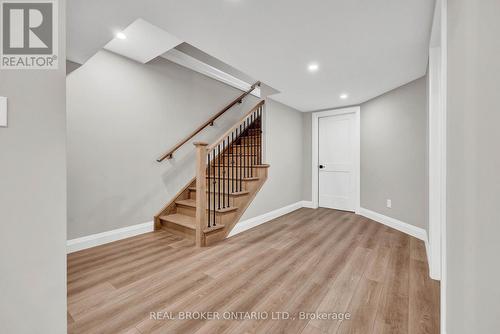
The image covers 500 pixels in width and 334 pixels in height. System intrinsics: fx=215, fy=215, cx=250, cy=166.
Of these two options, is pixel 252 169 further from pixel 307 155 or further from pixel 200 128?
pixel 307 155

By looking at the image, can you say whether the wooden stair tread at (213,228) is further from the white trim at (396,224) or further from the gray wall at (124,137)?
the white trim at (396,224)

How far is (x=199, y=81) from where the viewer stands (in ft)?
12.2

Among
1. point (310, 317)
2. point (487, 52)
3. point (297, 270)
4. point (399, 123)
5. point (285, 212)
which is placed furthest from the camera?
point (285, 212)

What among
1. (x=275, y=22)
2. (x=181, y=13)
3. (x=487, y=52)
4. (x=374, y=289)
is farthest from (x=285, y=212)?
(x=487, y=52)

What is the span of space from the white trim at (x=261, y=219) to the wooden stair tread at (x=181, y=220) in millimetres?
538

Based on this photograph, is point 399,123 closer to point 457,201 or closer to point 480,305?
point 457,201

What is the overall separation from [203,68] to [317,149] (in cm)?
A: 281

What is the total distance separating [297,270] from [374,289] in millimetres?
634

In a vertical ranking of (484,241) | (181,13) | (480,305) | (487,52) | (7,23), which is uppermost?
(181,13)

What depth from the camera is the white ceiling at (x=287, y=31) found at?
1615 millimetres

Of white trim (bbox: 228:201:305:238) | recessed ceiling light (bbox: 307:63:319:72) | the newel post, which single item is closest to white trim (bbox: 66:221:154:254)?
the newel post

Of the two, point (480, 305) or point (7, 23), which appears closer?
point (480, 305)
